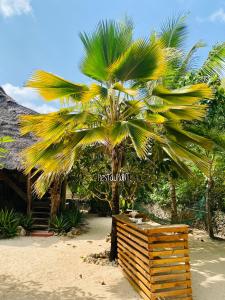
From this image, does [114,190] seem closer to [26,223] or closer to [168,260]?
[168,260]

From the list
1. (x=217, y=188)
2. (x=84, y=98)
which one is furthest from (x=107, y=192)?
(x=217, y=188)

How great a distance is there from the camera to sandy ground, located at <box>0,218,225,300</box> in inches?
203

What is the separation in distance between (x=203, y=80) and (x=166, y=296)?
570 centimetres

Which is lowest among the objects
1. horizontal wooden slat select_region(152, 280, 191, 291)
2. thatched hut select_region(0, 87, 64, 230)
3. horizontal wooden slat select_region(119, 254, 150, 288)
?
horizontal wooden slat select_region(152, 280, 191, 291)

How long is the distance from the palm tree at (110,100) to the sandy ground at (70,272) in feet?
5.86

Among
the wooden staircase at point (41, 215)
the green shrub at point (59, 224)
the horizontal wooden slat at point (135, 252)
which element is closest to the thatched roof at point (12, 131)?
the wooden staircase at point (41, 215)

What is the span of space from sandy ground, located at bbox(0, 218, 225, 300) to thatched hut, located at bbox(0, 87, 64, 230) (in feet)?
8.23

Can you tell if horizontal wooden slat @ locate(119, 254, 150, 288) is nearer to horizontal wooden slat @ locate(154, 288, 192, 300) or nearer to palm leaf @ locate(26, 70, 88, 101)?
horizontal wooden slat @ locate(154, 288, 192, 300)

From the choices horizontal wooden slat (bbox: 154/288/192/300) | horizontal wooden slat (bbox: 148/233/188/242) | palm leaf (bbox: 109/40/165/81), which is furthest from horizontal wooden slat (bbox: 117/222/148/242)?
palm leaf (bbox: 109/40/165/81)

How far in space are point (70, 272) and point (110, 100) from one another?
11.2ft

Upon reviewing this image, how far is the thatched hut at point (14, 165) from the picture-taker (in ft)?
36.0

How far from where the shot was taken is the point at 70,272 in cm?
633

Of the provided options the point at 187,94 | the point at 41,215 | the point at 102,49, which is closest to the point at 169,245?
the point at 187,94

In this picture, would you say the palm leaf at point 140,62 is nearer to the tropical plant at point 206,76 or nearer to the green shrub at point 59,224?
the tropical plant at point 206,76
